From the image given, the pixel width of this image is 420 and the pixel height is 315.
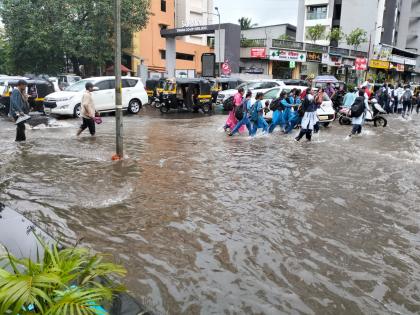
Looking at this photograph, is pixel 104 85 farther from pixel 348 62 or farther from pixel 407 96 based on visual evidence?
pixel 348 62

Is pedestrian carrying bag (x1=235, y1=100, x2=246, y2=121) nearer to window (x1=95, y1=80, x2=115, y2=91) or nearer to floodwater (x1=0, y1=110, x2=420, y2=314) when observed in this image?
floodwater (x1=0, y1=110, x2=420, y2=314)

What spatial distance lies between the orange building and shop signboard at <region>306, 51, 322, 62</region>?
11.7 m

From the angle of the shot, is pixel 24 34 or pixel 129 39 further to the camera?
pixel 129 39

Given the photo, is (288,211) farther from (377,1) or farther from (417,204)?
(377,1)

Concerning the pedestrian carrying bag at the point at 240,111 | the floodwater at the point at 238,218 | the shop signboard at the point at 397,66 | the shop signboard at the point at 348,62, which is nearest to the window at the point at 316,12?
the shop signboard at the point at 397,66

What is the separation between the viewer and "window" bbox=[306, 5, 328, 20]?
188ft

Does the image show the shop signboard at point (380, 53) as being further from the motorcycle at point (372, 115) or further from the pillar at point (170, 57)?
the motorcycle at point (372, 115)

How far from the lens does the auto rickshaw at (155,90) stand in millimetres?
21294

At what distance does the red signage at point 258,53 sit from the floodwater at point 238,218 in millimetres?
28309

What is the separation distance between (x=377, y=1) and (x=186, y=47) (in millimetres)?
27881

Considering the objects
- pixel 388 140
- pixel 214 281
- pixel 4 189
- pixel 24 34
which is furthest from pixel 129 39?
pixel 214 281

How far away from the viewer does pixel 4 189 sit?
673 centimetres

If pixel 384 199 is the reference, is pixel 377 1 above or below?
above

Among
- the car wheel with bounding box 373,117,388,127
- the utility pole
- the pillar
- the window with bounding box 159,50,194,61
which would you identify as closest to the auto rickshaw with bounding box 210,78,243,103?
the pillar
